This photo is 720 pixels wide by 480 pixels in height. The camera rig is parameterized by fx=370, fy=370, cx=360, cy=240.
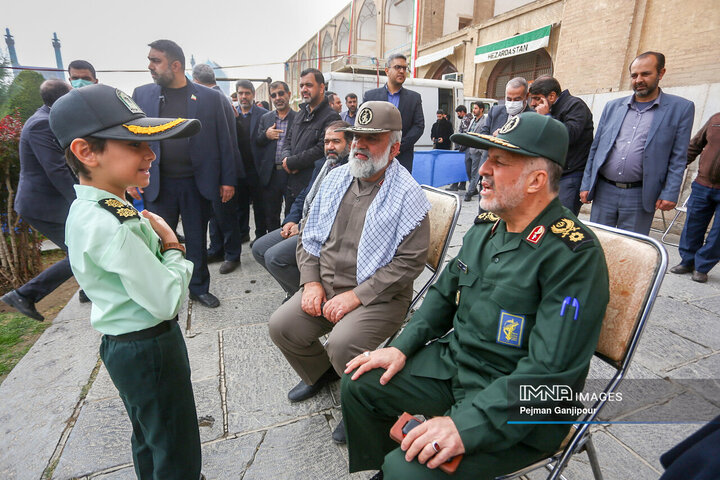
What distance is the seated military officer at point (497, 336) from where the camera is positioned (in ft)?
3.73

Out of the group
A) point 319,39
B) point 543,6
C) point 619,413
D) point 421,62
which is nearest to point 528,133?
point 619,413

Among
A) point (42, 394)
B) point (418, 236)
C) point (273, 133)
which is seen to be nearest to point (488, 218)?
point (418, 236)

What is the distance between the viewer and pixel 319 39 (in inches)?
1328

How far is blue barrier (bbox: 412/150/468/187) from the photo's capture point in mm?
7336

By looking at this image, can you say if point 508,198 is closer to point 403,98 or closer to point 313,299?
point 313,299

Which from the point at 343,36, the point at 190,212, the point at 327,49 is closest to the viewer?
the point at 190,212

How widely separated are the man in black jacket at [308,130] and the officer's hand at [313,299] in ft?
6.58

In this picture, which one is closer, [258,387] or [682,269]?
[258,387]

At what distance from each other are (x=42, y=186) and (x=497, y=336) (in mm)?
3420

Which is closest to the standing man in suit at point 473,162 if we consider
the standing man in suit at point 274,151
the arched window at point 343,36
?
the standing man in suit at point 274,151

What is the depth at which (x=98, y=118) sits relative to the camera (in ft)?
3.85

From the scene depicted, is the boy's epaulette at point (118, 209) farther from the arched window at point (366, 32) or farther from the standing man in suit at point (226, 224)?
the arched window at point (366, 32)

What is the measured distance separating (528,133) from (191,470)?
180 cm

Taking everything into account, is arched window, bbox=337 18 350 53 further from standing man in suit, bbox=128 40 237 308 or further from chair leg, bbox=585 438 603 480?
chair leg, bbox=585 438 603 480
